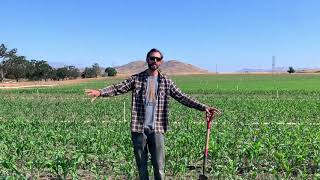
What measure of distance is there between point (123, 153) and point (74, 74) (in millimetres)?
107688

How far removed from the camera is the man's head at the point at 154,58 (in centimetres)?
602

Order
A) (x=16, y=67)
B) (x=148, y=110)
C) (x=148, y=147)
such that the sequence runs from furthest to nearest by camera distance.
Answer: (x=16, y=67) → (x=148, y=147) → (x=148, y=110)

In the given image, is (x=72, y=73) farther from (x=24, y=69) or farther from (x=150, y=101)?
(x=150, y=101)

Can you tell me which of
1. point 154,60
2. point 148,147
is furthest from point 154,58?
point 148,147

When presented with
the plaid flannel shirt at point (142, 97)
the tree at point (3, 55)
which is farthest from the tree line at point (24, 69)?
the plaid flannel shirt at point (142, 97)

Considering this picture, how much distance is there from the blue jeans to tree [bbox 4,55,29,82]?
91.4 m

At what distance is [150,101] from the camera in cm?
623

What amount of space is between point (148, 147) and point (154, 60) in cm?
122

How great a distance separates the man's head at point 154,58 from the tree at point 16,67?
91.6m

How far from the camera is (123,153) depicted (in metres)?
9.06

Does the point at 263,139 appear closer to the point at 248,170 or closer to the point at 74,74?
the point at 248,170

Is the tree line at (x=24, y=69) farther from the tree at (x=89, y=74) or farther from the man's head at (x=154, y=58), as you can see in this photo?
the man's head at (x=154, y=58)

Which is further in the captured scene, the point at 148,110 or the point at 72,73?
the point at 72,73

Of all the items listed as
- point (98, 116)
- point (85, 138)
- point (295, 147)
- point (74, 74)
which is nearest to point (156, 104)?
point (295, 147)
